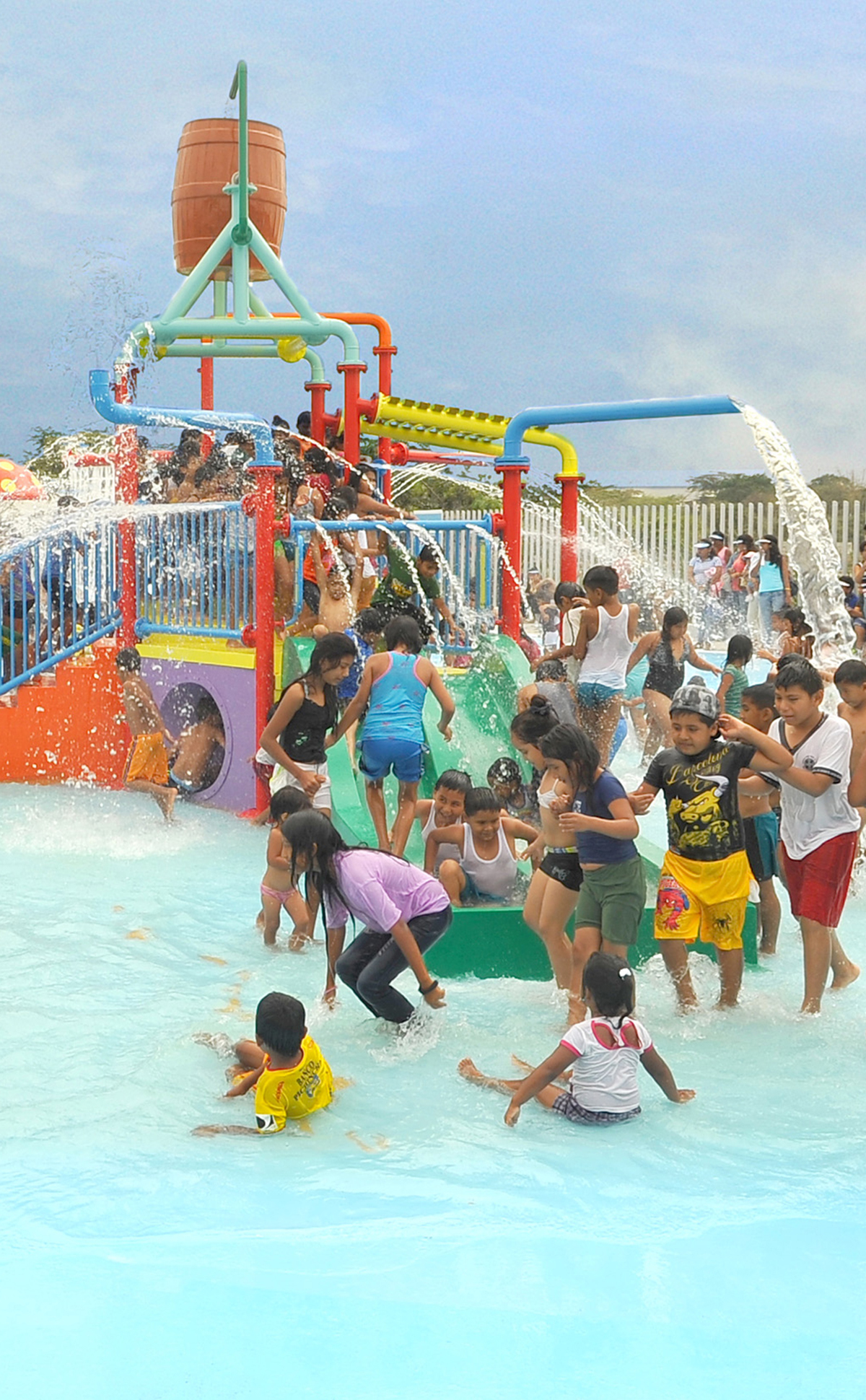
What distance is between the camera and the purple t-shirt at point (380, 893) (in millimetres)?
5215

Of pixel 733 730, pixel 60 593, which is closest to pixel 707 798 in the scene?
pixel 733 730

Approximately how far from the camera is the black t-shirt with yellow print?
18.3ft

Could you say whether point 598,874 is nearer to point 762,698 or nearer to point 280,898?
point 762,698

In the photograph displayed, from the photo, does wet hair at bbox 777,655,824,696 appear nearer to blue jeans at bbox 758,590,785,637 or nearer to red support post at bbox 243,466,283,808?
red support post at bbox 243,466,283,808

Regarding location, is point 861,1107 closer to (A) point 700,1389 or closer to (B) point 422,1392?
(A) point 700,1389

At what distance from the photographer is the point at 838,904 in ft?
18.7

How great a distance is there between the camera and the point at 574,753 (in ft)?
17.4

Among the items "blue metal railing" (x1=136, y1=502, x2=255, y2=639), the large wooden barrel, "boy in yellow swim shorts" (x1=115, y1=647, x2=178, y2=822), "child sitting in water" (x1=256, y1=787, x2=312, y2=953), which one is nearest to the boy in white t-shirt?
"child sitting in water" (x1=256, y1=787, x2=312, y2=953)

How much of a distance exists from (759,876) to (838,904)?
1.04 meters

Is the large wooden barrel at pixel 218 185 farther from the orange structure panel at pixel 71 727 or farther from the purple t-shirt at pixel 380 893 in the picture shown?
the purple t-shirt at pixel 380 893

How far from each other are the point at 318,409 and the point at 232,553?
4.78 meters

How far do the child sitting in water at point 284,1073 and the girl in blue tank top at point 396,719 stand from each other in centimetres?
292

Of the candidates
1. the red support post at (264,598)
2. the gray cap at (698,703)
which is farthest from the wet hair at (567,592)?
the gray cap at (698,703)

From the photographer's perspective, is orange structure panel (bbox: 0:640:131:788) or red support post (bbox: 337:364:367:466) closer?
orange structure panel (bbox: 0:640:131:788)
